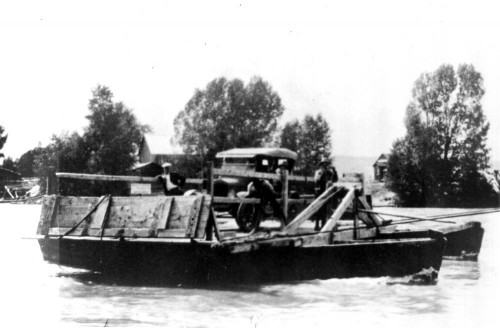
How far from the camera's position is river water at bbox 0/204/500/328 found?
622 cm

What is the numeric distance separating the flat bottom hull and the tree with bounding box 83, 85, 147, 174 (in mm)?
36880

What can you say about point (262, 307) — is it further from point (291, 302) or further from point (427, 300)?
point (427, 300)

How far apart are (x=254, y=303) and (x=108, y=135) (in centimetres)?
4176

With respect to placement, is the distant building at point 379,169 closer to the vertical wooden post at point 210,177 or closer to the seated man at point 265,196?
the seated man at point 265,196

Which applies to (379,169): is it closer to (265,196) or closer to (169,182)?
(265,196)

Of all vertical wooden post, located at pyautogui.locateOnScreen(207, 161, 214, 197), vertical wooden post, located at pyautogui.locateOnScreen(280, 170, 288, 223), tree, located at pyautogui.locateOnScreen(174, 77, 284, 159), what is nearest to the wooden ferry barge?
vertical wooden post, located at pyautogui.locateOnScreen(207, 161, 214, 197)

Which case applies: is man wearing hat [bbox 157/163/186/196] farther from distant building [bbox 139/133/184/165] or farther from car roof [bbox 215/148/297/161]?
distant building [bbox 139/133/184/165]

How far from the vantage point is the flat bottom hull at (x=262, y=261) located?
8.22 m

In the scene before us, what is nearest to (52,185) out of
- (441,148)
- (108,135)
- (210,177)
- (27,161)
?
(210,177)

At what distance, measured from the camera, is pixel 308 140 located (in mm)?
57719

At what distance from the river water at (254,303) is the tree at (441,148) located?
16.2 meters

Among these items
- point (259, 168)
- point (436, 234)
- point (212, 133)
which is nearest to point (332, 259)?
point (436, 234)

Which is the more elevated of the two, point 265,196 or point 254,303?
point 265,196

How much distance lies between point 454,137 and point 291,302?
83.2 ft
